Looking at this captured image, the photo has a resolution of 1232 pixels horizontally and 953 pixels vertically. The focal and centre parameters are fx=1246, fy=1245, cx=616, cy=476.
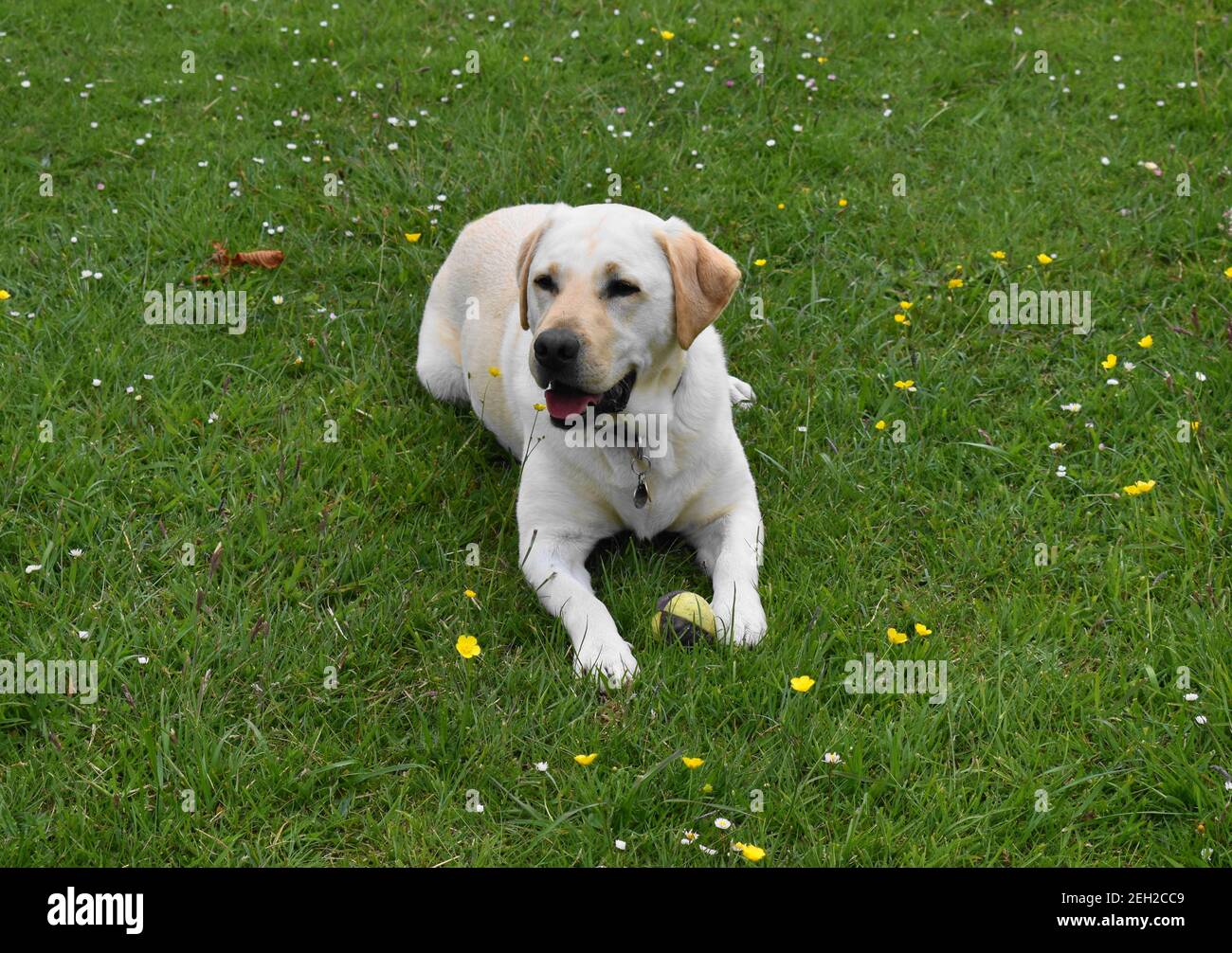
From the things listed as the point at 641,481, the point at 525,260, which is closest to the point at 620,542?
the point at 641,481

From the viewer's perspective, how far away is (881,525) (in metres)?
4.31

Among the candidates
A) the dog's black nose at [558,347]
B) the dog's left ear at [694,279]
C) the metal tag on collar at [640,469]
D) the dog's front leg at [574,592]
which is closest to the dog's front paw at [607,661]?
the dog's front leg at [574,592]

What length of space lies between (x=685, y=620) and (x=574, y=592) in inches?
14.8

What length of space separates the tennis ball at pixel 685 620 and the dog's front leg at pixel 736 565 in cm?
4

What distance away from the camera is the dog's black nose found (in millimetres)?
3684

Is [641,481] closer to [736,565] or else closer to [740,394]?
[736,565]

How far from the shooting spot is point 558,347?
369 cm

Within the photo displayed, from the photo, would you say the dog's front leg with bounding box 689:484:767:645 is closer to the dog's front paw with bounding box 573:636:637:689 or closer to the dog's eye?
the dog's front paw with bounding box 573:636:637:689

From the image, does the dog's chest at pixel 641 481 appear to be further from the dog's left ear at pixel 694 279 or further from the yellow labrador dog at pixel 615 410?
the dog's left ear at pixel 694 279

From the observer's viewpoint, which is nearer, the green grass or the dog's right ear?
the green grass

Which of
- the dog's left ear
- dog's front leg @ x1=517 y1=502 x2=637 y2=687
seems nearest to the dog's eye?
the dog's left ear

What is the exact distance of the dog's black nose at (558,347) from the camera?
3.68 meters

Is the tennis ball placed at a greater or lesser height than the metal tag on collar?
lesser
